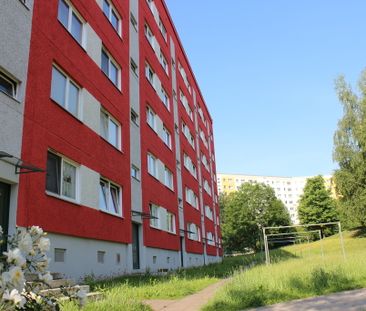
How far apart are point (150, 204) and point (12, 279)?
18.5 meters

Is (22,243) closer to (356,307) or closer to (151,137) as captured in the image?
(356,307)

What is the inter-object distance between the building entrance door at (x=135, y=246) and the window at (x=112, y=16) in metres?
8.94

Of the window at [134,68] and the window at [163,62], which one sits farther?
the window at [163,62]

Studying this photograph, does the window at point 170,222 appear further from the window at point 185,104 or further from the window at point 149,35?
the window at point 185,104

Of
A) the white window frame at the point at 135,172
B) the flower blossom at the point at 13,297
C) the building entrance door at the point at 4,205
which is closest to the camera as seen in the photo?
the flower blossom at the point at 13,297

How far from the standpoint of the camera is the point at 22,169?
10.0 meters

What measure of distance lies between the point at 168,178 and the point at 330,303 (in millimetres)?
19166

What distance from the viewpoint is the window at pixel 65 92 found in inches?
494

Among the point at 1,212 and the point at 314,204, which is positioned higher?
the point at 314,204

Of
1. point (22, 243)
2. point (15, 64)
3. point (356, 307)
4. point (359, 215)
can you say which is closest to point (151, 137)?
point (15, 64)

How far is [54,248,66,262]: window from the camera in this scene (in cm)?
1125

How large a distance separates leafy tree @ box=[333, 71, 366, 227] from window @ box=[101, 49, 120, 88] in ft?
94.6

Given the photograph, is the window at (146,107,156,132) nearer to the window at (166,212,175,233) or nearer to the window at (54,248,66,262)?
the window at (166,212,175,233)

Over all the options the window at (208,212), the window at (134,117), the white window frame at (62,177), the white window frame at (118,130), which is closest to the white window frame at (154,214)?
the window at (134,117)
